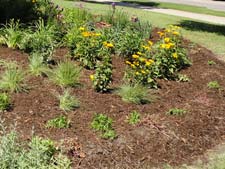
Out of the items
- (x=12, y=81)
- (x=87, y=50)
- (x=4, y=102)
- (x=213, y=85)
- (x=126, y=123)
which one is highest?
(x=87, y=50)

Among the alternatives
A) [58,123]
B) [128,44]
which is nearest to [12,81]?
[58,123]

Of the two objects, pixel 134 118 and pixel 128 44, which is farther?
pixel 128 44

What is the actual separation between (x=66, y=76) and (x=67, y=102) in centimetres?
75

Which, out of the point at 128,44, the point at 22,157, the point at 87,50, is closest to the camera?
the point at 22,157

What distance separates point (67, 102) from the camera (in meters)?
6.62

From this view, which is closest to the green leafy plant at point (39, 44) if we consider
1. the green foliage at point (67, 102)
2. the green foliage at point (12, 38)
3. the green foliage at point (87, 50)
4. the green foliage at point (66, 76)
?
the green foliage at point (12, 38)

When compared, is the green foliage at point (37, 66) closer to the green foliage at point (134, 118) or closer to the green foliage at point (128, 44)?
the green foliage at point (134, 118)

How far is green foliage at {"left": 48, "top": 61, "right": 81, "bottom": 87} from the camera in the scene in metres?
7.24

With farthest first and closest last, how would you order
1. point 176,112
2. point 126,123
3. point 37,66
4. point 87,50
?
point 87,50 → point 37,66 → point 176,112 → point 126,123

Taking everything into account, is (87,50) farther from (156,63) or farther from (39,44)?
(156,63)

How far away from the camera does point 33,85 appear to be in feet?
23.4

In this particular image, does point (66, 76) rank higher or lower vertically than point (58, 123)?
higher

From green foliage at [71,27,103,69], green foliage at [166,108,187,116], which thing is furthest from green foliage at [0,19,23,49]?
green foliage at [166,108,187,116]

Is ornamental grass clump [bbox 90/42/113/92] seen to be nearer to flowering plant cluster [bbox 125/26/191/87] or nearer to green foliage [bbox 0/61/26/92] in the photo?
flowering plant cluster [bbox 125/26/191/87]
